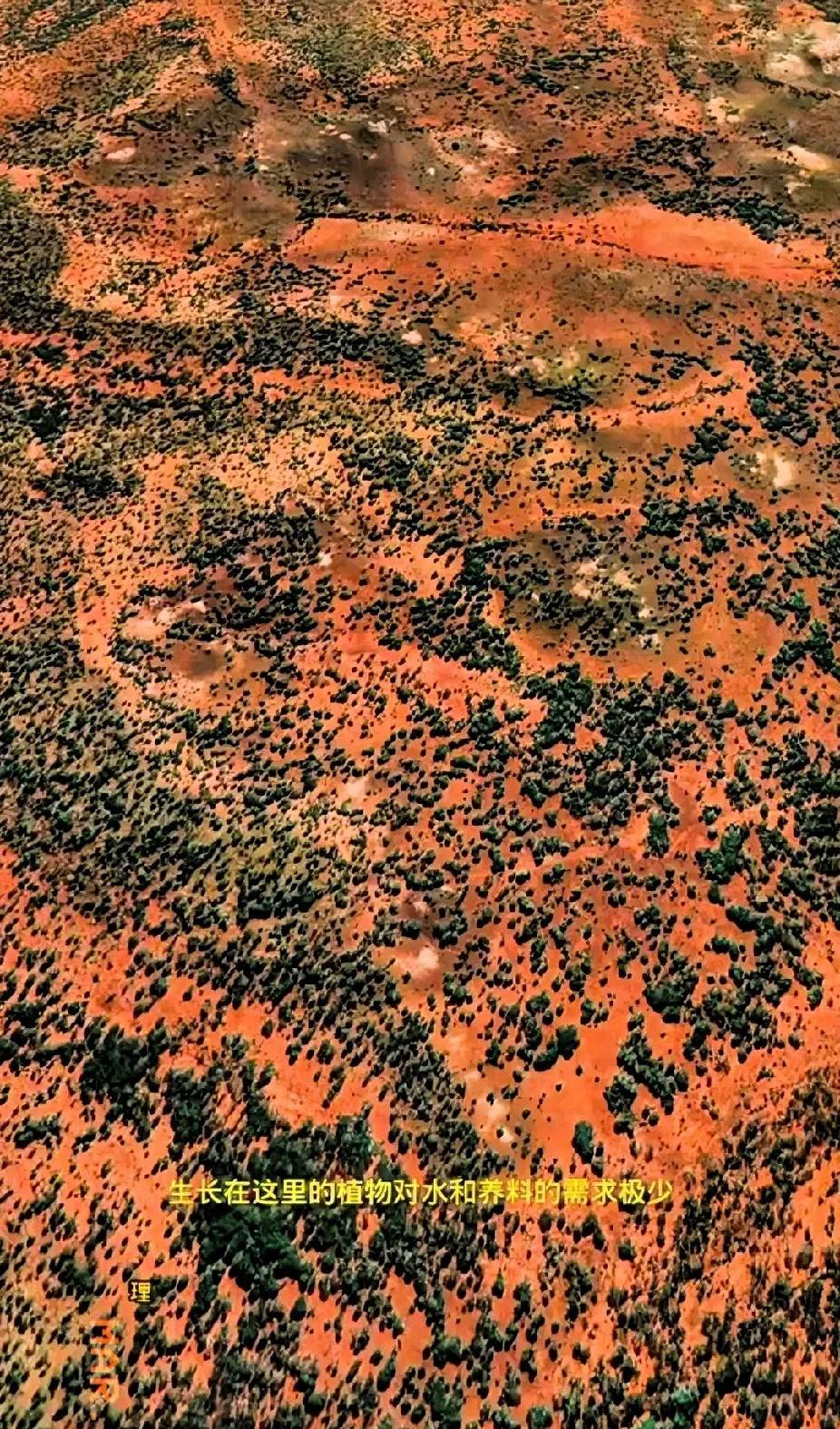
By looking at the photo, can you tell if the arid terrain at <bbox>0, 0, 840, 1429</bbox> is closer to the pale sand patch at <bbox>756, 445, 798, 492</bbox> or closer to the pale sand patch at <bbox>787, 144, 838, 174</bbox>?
the pale sand patch at <bbox>756, 445, 798, 492</bbox>
